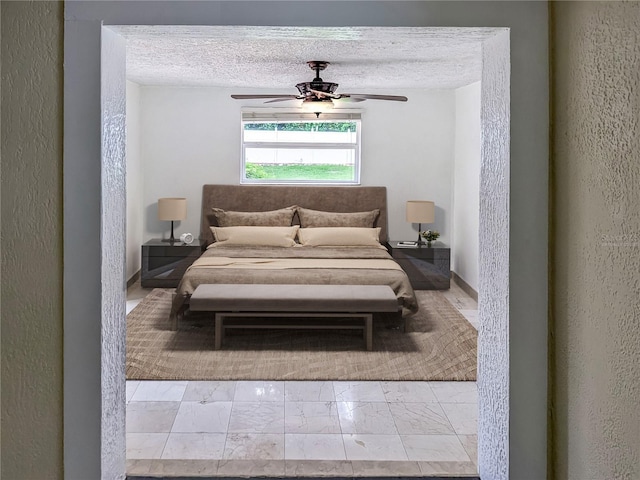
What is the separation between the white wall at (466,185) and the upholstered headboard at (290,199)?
82cm

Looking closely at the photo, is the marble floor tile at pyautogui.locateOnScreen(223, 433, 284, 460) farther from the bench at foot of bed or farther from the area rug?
the bench at foot of bed

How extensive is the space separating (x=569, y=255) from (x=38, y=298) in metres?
1.43

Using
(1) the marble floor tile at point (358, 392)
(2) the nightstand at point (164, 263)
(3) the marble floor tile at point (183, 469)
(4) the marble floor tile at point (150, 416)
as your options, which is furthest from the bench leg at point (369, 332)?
(2) the nightstand at point (164, 263)

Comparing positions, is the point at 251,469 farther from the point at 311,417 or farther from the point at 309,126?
the point at 309,126

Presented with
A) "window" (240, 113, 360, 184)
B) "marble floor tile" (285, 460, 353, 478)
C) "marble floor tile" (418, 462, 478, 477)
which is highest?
"window" (240, 113, 360, 184)

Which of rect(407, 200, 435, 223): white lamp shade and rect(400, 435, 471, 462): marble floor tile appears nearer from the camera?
rect(400, 435, 471, 462): marble floor tile

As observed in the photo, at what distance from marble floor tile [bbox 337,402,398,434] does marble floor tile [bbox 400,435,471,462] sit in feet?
0.46

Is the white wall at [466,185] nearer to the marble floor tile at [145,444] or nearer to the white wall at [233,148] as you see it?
the white wall at [233,148]

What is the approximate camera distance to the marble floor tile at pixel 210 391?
3.62 meters

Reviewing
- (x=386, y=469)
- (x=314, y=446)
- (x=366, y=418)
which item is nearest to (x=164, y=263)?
(x=366, y=418)

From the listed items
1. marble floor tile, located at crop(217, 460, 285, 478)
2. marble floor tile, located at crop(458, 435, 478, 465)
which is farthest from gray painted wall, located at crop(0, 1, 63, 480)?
marble floor tile, located at crop(458, 435, 478, 465)

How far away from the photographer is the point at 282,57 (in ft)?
16.5

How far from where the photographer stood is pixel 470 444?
300 centimetres

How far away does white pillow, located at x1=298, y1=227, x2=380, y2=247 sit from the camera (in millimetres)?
6832
